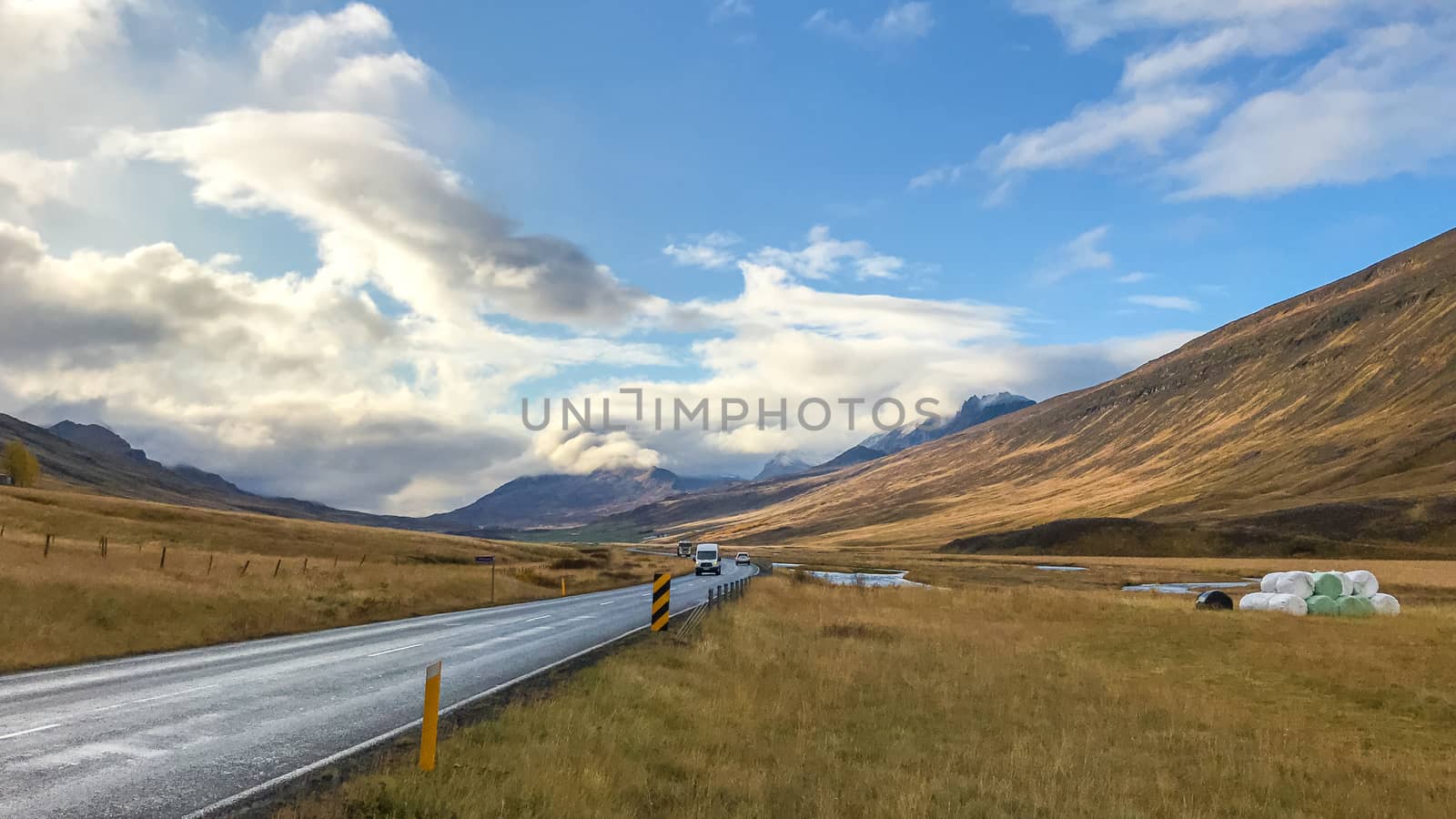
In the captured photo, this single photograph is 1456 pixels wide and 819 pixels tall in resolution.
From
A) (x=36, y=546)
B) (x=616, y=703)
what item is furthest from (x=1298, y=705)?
(x=36, y=546)

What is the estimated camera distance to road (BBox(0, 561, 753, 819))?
9.29 metres

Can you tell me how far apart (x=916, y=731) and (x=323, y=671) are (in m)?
11.5

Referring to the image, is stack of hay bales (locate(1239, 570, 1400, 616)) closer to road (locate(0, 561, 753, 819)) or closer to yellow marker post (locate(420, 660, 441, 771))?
road (locate(0, 561, 753, 819))

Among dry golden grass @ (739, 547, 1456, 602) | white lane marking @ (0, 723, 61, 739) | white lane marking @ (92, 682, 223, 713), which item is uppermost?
white lane marking @ (0, 723, 61, 739)

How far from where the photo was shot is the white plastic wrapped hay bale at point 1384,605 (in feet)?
117

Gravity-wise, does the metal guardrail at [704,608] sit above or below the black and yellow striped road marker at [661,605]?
below

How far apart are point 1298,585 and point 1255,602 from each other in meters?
1.87

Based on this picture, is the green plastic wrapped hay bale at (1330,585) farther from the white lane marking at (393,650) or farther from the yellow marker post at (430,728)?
the yellow marker post at (430,728)

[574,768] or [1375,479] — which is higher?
[1375,479]

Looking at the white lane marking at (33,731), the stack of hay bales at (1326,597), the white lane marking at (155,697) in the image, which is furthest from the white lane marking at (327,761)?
the stack of hay bales at (1326,597)

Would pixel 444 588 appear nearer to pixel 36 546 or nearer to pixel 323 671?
pixel 36 546

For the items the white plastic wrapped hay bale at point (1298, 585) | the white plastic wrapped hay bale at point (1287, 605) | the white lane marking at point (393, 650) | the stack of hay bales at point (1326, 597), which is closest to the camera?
the white lane marking at point (393, 650)

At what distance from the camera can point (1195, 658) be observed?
25594 mm

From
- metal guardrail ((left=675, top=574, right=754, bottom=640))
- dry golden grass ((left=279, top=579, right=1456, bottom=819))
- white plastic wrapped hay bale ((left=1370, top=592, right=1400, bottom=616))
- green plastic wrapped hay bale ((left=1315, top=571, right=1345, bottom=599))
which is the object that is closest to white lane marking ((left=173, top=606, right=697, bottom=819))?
dry golden grass ((left=279, top=579, right=1456, bottom=819))
